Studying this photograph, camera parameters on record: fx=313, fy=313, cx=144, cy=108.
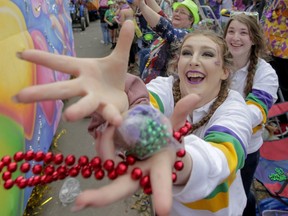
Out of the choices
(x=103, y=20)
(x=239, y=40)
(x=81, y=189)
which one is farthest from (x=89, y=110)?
(x=103, y=20)

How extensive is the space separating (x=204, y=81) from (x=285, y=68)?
2.57 m

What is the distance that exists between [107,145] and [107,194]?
136 mm

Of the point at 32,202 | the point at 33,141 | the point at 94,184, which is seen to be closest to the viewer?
the point at 33,141

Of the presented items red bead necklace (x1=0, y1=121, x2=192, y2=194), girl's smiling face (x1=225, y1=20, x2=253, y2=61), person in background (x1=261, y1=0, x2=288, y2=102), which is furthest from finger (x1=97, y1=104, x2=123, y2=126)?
person in background (x1=261, y1=0, x2=288, y2=102)

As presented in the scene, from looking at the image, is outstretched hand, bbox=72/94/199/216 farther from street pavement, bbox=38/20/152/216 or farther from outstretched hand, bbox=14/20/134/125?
street pavement, bbox=38/20/152/216

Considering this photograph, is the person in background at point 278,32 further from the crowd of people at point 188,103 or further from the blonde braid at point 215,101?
the blonde braid at point 215,101

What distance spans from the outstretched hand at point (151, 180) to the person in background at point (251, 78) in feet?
3.50

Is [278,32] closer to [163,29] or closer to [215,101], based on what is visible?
[163,29]

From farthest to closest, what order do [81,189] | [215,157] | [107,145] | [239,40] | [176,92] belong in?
[81,189] → [239,40] → [176,92] → [215,157] → [107,145]

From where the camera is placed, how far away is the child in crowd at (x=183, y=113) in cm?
62

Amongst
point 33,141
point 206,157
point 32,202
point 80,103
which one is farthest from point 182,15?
point 80,103

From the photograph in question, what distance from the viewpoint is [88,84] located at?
0.68m

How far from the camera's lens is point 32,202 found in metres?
2.48

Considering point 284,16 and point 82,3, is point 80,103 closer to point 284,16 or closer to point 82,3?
point 284,16
